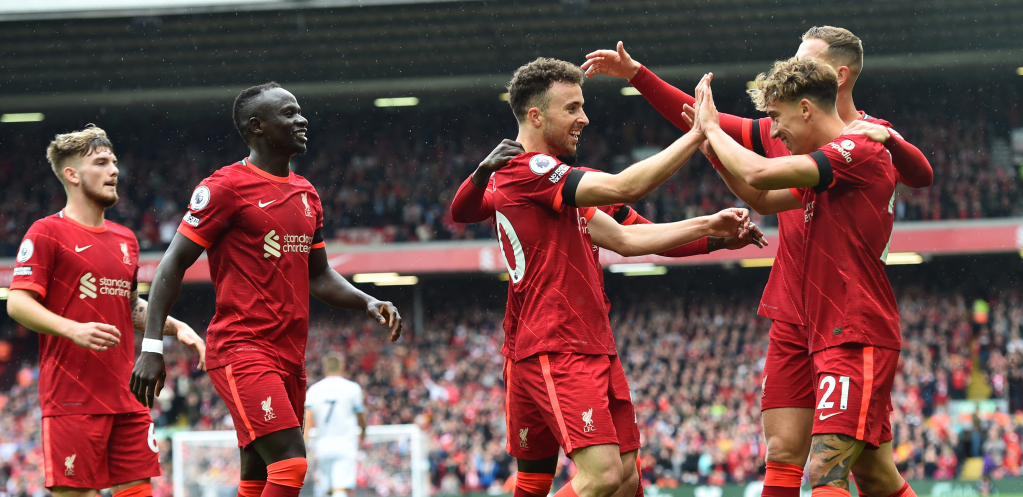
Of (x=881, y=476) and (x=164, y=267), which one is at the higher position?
(x=164, y=267)

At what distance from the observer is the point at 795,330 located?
175 inches

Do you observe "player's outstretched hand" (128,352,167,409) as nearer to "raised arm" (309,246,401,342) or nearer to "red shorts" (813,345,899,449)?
"raised arm" (309,246,401,342)

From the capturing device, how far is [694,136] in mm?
4242

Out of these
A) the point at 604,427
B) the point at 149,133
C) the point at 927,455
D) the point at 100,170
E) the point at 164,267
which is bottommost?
the point at 927,455

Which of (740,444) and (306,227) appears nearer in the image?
(306,227)

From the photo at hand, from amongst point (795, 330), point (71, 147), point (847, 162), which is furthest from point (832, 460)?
point (71, 147)

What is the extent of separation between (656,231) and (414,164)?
22.4m

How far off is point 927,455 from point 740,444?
3331mm

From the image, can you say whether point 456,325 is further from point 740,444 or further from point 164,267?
point 164,267

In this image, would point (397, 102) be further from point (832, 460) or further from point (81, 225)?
point (832, 460)

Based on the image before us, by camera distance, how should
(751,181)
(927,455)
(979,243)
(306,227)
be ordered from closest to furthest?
(751,181) < (306,227) < (927,455) < (979,243)

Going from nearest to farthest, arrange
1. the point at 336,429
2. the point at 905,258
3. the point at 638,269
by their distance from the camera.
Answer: the point at 336,429 < the point at 905,258 < the point at 638,269

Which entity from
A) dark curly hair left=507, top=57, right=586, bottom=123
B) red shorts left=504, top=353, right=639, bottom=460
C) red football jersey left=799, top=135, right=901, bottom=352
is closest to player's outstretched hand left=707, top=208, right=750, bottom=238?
red football jersey left=799, top=135, right=901, bottom=352

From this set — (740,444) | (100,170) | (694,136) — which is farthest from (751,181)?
(740,444)
